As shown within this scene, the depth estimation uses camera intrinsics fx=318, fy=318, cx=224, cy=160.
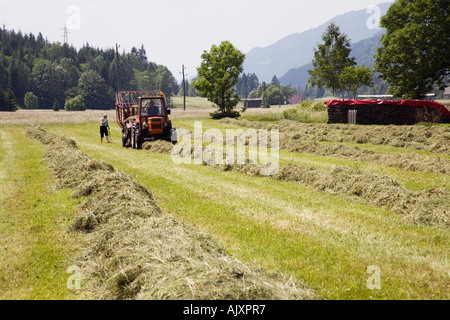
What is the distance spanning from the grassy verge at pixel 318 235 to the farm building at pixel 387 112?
71.3 ft

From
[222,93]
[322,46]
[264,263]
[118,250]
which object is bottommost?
[264,263]

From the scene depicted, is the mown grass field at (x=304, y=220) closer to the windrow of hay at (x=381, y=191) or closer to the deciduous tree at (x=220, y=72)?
the windrow of hay at (x=381, y=191)

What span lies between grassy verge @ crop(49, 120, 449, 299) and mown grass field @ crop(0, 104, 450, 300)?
18 mm

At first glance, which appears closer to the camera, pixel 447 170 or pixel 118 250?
pixel 118 250

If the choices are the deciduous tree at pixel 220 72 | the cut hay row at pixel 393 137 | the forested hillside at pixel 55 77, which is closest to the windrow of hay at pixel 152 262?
the cut hay row at pixel 393 137

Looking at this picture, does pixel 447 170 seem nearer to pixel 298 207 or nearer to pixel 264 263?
pixel 298 207

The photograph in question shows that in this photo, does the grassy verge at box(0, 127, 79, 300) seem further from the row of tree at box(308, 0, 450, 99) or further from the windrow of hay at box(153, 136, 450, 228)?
the row of tree at box(308, 0, 450, 99)

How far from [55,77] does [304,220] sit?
138850 millimetres

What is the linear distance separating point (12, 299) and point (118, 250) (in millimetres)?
1331

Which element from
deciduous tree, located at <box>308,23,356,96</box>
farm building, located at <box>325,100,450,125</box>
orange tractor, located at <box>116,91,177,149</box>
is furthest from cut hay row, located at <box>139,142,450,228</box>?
deciduous tree, located at <box>308,23,356,96</box>

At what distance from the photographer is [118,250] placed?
14.9 feet

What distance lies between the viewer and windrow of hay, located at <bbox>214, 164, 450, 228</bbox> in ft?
20.9

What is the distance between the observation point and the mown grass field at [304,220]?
437cm
